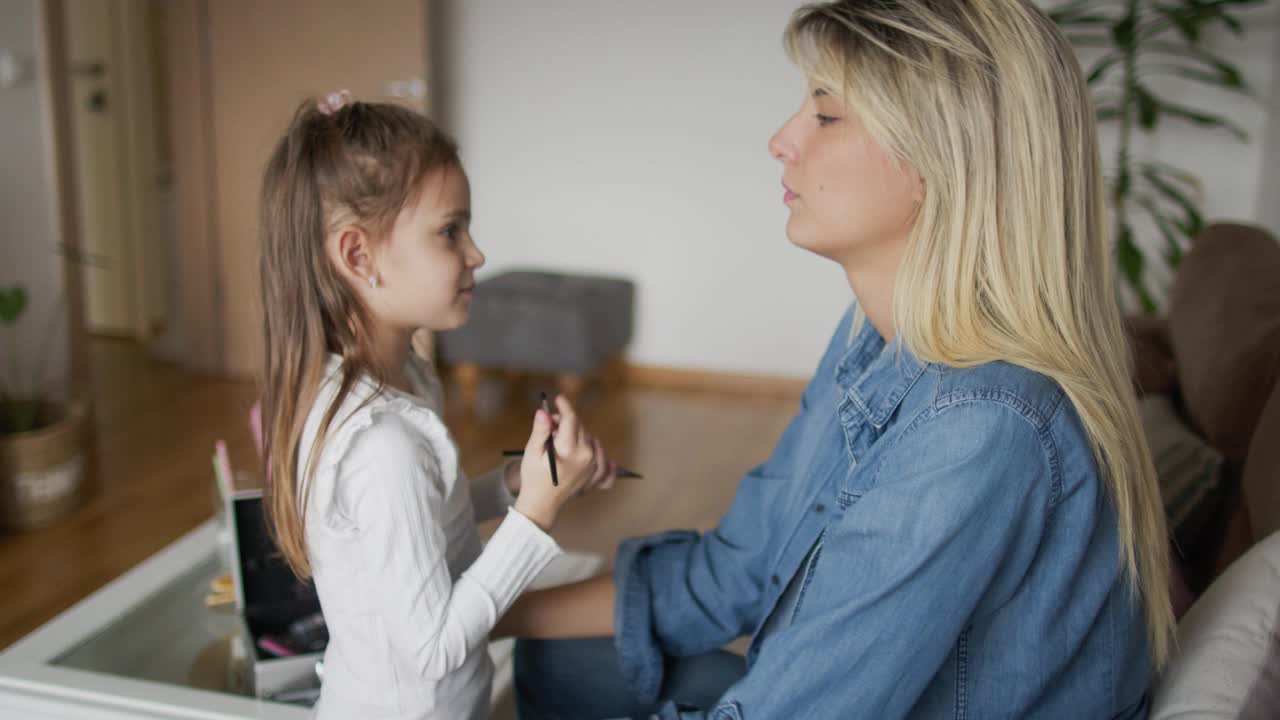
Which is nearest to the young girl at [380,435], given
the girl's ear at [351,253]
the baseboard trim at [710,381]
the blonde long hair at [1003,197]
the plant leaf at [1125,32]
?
the girl's ear at [351,253]

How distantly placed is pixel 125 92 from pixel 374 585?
14.0 ft

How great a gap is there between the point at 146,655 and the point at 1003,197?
122 cm

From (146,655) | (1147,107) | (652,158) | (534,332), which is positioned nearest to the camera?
(146,655)

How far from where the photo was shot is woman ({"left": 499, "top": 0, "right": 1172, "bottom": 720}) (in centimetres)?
93

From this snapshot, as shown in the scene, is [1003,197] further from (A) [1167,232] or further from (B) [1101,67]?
(A) [1167,232]

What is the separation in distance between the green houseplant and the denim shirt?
106 inches

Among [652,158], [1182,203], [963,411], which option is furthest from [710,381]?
[963,411]

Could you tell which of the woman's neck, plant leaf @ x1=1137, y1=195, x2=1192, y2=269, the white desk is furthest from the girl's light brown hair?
plant leaf @ x1=1137, y1=195, x2=1192, y2=269

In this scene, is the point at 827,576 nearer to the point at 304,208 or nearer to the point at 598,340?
the point at 304,208

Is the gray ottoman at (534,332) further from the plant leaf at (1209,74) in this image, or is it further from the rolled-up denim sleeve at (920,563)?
the rolled-up denim sleeve at (920,563)

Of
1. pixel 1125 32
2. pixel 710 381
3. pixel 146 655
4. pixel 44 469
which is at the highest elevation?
pixel 1125 32

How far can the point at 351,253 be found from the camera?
1.19 m

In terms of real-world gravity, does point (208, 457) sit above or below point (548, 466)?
below

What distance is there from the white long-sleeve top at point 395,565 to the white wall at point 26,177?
2154 mm
